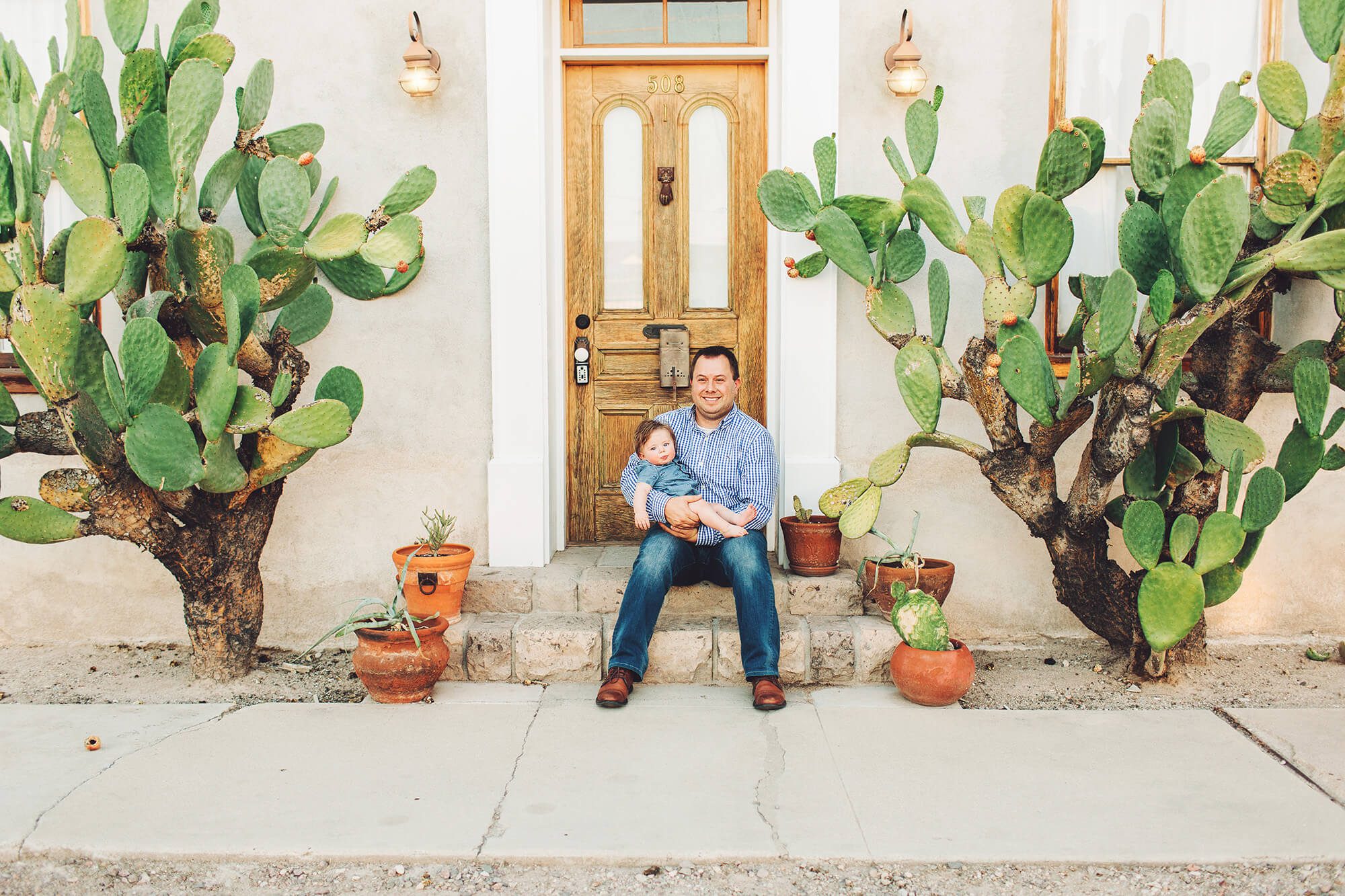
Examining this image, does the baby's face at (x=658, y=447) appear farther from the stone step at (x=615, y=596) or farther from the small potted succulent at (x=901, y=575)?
the small potted succulent at (x=901, y=575)

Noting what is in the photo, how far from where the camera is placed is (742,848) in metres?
2.69

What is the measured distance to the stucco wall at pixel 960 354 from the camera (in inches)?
172

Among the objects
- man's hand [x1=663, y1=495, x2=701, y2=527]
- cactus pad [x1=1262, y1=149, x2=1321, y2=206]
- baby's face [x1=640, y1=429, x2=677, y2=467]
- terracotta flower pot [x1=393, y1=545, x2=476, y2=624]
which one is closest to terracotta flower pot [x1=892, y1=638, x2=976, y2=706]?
man's hand [x1=663, y1=495, x2=701, y2=527]

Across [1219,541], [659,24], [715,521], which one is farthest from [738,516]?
[659,24]

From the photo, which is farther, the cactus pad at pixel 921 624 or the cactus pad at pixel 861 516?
the cactus pad at pixel 861 516

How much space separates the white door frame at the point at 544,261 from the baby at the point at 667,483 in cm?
56

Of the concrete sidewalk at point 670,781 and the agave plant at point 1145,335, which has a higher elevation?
the agave plant at point 1145,335

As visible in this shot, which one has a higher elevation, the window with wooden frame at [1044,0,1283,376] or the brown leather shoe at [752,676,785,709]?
the window with wooden frame at [1044,0,1283,376]

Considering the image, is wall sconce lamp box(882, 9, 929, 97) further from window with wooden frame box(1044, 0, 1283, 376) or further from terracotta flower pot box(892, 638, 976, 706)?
terracotta flower pot box(892, 638, 976, 706)

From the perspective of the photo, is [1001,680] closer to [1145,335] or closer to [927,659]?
[927,659]

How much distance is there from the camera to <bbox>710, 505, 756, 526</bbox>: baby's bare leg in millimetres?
3973

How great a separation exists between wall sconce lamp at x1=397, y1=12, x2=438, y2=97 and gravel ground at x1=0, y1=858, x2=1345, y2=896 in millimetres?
3159

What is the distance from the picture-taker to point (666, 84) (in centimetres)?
473

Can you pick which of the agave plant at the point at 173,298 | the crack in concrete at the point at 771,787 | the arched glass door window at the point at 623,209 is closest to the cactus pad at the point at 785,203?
the arched glass door window at the point at 623,209
